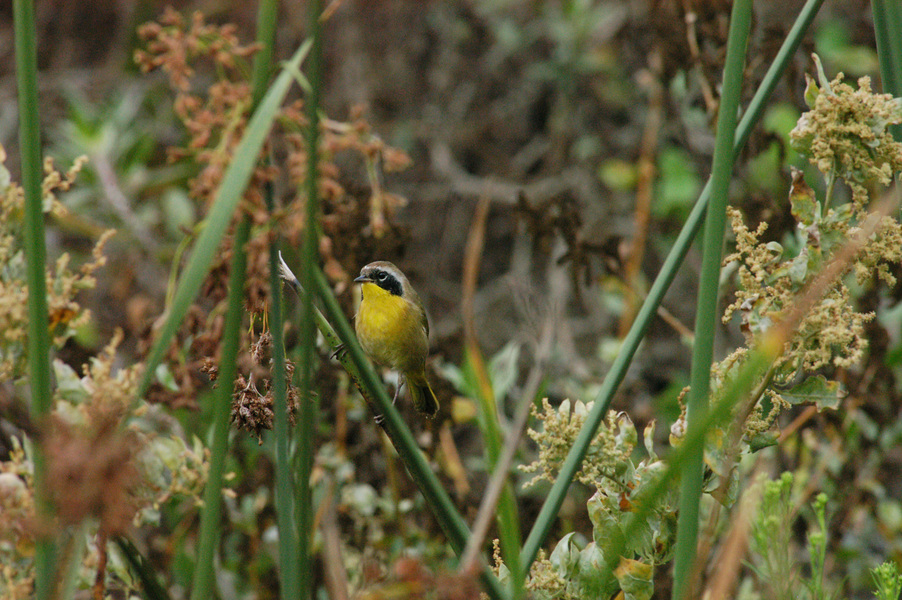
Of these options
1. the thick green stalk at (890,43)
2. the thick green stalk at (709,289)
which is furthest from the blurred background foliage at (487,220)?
the thick green stalk at (890,43)

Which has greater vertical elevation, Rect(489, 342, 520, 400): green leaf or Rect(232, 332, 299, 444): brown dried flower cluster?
Rect(232, 332, 299, 444): brown dried flower cluster

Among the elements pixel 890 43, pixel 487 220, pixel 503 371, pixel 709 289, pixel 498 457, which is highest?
pixel 890 43

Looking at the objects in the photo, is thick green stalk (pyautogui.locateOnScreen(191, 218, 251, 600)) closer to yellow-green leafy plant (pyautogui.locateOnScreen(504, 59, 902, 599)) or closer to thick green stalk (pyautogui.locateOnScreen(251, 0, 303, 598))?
thick green stalk (pyautogui.locateOnScreen(251, 0, 303, 598))

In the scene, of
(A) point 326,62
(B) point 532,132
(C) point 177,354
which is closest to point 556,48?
(B) point 532,132

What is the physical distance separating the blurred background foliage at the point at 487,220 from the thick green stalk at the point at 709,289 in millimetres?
227

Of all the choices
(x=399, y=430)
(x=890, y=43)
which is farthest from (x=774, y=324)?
(x=399, y=430)

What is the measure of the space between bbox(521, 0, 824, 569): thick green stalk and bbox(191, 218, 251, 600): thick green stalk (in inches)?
14.9

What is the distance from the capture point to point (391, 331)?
2678mm

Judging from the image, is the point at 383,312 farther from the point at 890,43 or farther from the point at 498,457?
the point at 498,457

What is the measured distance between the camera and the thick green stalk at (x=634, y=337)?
3.61 feet

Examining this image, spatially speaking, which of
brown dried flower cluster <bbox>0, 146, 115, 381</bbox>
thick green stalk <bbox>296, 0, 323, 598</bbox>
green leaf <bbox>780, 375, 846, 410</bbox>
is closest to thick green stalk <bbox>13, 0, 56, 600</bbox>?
thick green stalk <bbox>296, 0, 323, 598</bbox>

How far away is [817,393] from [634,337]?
13.2 inches

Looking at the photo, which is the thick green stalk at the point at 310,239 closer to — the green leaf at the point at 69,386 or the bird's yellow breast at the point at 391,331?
the green leaf at the point at 69,386

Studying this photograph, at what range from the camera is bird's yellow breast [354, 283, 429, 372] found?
105 inches
